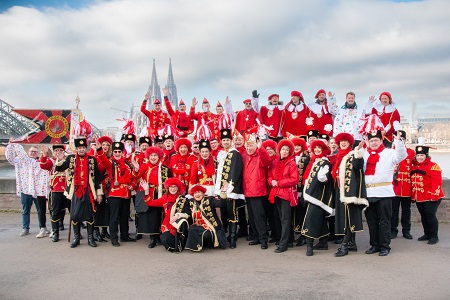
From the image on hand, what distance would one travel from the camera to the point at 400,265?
21.0 feet

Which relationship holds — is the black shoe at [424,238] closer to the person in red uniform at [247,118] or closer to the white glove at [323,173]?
the white glove at [323,173]

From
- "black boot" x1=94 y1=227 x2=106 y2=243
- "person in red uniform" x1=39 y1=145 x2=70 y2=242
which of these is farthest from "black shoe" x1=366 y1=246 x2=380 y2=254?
"person in red uniform" x1=39 y1=145 x2=70 y2=242

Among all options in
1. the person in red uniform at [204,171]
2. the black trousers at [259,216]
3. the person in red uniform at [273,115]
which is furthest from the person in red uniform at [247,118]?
the black trousers at [259,216]

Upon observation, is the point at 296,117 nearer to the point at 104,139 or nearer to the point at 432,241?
the point at 432,241

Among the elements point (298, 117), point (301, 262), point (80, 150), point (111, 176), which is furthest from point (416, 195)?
point (80, 150)

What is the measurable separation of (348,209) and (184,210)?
2.87 metres

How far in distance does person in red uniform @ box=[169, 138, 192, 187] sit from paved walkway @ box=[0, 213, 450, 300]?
1427 mm

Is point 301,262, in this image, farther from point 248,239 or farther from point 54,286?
point 54,286

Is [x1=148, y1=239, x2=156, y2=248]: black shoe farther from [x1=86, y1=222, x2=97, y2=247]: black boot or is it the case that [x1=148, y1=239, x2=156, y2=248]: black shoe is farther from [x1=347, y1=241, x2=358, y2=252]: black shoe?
[x1=347, y1=241, x2=358, y2=252]: black shoe

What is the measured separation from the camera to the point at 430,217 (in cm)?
809

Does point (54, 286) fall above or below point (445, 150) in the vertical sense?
below

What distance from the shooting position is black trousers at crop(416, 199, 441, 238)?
7992 millimetres

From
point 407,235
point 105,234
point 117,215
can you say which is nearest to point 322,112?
point 407,235

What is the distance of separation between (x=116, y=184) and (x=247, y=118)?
481 centimetres
